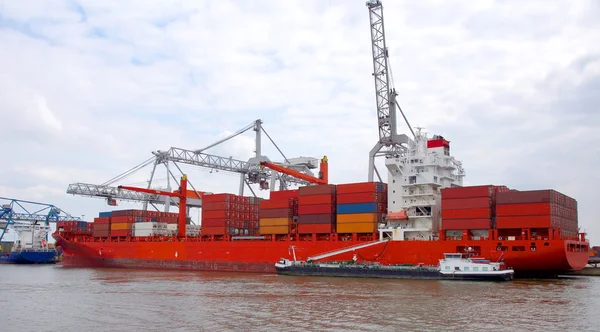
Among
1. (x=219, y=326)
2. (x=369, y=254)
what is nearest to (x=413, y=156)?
(x=369, y=254)

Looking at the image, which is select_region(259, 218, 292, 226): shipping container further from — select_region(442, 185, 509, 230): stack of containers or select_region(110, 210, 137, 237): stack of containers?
select_region(110, 210, 137, 237): stack of containers

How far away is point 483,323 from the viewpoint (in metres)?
21.2

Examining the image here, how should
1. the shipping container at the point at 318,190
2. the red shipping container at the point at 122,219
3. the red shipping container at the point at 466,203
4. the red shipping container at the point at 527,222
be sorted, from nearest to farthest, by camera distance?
the red shipping container at the point at 527,222 < the red shipping container at the point at 466,203 < the shipping container at the point at 318,190 < the red shipping container at the point at 122,219

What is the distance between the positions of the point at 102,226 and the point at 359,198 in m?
36.1

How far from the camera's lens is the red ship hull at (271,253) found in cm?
3725

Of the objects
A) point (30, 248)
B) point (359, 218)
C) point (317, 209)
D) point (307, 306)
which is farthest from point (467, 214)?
point (30, 248)

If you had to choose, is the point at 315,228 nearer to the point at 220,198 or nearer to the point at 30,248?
the point at 220,198

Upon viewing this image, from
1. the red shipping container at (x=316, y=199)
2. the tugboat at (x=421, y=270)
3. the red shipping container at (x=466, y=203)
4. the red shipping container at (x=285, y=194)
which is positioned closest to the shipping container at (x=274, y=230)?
the red shipping container at (x=316, y=199)

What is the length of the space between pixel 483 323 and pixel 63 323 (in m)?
16.2

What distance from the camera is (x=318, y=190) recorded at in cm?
4772

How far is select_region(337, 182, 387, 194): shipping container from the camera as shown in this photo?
148ft

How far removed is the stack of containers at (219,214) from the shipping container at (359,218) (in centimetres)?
1379

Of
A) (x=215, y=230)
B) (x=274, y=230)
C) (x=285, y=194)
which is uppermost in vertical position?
(x=285, y=194)

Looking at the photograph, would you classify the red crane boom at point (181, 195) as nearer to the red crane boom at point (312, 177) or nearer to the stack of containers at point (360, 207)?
the red crane boom at point (312, 177)
